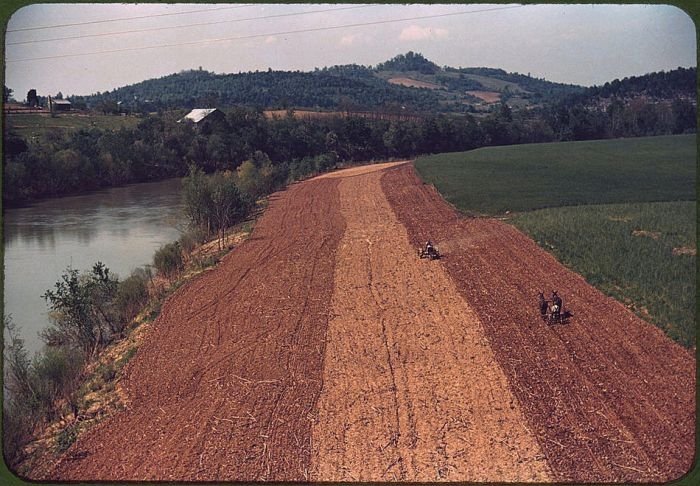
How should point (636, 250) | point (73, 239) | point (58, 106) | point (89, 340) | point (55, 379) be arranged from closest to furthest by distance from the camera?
point (55, 379)
point (89, 340)
point (636, 250)
point (73, 239)
point (58, 106)

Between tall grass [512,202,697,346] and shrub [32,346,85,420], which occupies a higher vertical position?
tall grass [512,202,697,346]

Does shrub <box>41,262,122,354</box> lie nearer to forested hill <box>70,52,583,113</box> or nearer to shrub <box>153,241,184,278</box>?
shrub <box>153,241,184,278</box>

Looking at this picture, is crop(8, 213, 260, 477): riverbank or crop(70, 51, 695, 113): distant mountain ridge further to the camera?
crop(70, 51, 695, 113): distant mountain ridge

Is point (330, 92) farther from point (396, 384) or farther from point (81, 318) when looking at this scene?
point (396, 384)

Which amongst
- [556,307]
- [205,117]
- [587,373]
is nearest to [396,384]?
[587,373]

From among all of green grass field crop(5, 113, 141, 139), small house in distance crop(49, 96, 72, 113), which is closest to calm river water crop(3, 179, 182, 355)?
green grass field crop(5, 113, 141, 139)

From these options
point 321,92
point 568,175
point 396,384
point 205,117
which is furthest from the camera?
point 321,92
